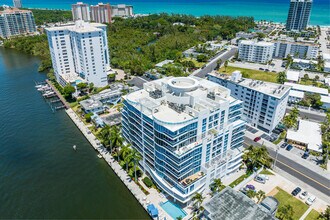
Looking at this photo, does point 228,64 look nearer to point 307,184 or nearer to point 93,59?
point 93,59

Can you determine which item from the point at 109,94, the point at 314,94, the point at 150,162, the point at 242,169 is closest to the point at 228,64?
the point at 314,94

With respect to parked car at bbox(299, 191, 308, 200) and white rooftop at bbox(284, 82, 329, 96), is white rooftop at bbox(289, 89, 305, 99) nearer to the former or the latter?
white rooftop at bbox(284, 82, 329, 96)

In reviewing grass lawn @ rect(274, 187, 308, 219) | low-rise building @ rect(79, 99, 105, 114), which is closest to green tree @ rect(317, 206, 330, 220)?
grass lawn @ rect(274, 187, 308, 219)

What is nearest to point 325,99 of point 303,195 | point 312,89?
point 312,89

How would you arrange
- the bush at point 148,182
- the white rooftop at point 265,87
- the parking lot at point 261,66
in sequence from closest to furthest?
the bush at point 148,182 < the white rooftop at point 265,87 < the parking lot at point 261,66

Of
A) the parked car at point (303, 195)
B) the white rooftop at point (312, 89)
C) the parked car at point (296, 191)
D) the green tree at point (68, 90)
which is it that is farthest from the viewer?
the white rooftop at point (312, 89)

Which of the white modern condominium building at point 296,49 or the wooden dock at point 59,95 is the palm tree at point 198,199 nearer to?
the wooden dock at point 59,95

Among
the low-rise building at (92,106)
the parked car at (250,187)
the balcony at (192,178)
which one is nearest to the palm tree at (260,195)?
the parked car at (250,187)
